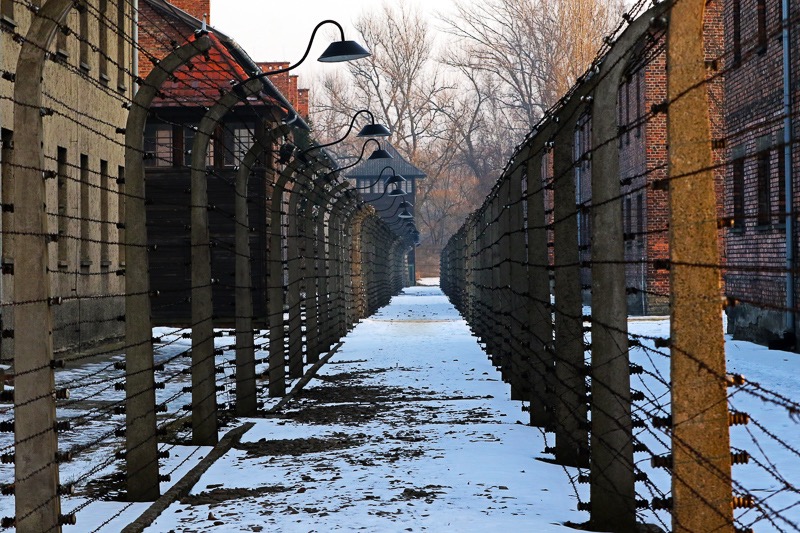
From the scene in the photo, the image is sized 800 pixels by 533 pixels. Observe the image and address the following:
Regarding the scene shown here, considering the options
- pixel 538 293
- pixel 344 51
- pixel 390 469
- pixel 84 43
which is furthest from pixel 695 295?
pixel 84 43

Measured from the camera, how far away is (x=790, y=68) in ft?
55.6

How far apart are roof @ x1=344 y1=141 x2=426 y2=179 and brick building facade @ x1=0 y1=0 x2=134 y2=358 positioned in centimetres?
5099

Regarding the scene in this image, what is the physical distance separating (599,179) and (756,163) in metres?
13.9

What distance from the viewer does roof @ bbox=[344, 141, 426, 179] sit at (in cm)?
7594

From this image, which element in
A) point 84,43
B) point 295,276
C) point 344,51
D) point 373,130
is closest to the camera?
→ point 344,51

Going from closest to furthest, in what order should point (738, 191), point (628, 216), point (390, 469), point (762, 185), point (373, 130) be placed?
point (390, 469) < point (373, 130) < point (762, 185) < point (738, 191) < point (628, 216)

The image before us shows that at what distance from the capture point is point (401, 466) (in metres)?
7.88

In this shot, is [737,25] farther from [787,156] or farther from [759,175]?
[787,156]

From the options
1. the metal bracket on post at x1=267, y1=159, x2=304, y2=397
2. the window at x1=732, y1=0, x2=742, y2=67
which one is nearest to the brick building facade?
the metal bracket on post at x1=267, y1=159, x2=304, y2=397

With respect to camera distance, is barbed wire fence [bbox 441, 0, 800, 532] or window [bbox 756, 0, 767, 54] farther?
window [bbox 756, 0, 767, 54]

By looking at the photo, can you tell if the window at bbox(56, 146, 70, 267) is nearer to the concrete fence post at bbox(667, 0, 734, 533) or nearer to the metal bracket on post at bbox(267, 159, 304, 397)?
the metal bracket on post at bbox(267, 159, 304, 397)

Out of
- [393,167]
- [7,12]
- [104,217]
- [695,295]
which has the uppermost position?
[393,167]

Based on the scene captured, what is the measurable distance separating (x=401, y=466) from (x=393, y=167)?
71.7m

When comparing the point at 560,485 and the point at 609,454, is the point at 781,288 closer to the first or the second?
the point at 560,485
